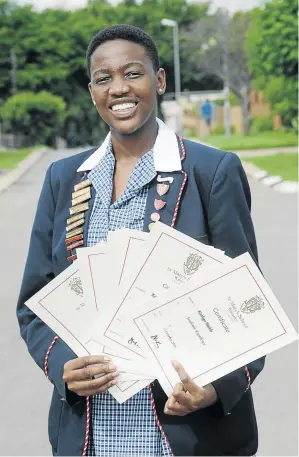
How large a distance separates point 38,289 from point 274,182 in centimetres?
1808

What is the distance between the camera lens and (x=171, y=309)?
210 centimetres

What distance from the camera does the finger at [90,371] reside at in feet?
7.00

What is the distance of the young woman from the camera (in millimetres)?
2240

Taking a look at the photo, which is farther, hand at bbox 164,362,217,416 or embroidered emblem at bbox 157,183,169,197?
embroidered emblem at bbox 157,183,169,197

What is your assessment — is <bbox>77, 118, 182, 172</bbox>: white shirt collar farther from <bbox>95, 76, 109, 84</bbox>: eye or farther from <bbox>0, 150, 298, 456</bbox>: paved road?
<bbox>0, 150, 298, 456</bbox>: paved road

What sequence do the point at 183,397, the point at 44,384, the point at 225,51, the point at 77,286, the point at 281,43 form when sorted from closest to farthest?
1. the point at 183,397
2. the point at 77,286
3. the point at 44,384
4. the point at 281,43
5. the point at 225,51

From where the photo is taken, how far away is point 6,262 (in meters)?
11.1

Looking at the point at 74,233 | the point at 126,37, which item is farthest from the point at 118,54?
the point at 74,233

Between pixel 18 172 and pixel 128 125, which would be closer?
pixel 128 125

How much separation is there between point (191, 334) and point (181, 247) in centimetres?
18

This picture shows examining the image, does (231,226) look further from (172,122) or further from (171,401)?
(172,122)

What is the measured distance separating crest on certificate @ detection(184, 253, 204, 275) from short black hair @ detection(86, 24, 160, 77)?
53 centimetres

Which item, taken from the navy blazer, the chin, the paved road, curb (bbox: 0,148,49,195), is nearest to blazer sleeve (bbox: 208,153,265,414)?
the navy blazer

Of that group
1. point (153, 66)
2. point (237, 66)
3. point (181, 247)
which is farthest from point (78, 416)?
point (237, 66)
